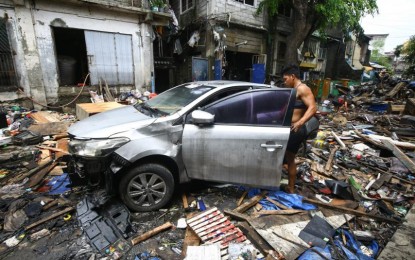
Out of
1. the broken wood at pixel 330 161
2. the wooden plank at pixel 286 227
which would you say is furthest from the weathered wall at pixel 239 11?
the wooden plank at pixel 286 227

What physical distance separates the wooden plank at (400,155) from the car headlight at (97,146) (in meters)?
5.77

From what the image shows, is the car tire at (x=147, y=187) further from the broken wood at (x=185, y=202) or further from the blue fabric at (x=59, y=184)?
the blue fabric at (x=59, y=184)

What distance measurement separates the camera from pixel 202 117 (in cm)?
288

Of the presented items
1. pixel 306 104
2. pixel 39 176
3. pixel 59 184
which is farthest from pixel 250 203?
pixel 39 176

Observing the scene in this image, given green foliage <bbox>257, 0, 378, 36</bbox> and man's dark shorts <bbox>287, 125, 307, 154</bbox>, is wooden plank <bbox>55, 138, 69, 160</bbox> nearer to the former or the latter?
man's dark shorts <bbox>287, 125, 307, 154</bbox>

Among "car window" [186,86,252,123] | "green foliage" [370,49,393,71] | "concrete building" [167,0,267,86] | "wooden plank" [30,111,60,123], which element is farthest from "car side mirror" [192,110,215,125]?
"green foliage" [370,49,393,71]

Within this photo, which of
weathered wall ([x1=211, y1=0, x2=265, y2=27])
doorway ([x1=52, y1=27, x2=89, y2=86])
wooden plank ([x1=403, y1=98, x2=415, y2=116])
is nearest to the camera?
doorway ([x1=52, y1=27, x2=89, y2=86])

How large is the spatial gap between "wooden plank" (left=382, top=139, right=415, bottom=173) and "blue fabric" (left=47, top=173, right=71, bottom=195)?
668 centimetres

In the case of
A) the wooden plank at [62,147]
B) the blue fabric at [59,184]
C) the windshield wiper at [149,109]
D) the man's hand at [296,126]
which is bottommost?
the blue fabric at [59,184]

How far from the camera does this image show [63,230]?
277 cm

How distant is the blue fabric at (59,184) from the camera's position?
3533 millimetres

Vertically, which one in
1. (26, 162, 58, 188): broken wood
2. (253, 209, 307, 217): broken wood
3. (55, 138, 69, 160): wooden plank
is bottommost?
(253, 209, 307, 217): broken wood

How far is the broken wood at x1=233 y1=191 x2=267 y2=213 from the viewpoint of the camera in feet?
10.3

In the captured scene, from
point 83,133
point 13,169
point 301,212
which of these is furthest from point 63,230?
point 301,212
